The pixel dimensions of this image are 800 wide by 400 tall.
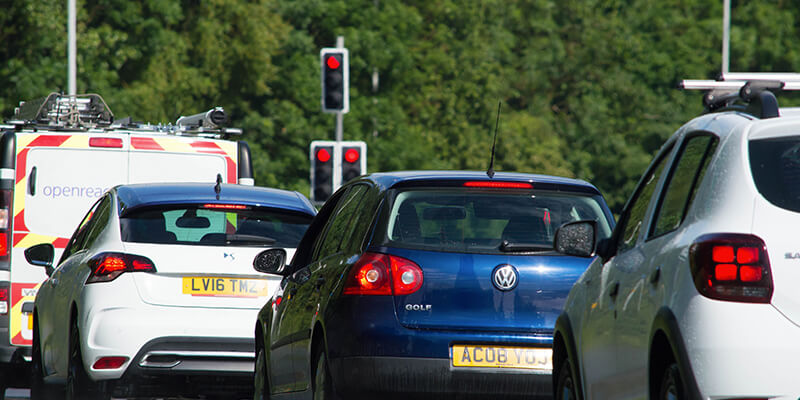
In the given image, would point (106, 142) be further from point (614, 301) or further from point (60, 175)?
point (614, 301)

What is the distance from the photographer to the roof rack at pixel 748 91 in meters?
5.33

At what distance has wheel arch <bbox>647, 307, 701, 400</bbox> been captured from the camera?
4.86 meters

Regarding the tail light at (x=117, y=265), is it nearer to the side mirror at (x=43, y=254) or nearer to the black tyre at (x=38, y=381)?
the black tyre at (x=38, y=381)

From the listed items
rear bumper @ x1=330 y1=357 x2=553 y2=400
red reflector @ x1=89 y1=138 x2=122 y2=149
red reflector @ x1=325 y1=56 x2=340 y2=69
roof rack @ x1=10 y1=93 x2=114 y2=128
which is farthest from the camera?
red reflector @ x1=325 y1=56 x2=340 y2=69

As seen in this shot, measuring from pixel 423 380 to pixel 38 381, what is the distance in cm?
476

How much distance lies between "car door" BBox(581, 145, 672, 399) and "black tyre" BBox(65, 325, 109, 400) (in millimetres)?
4193

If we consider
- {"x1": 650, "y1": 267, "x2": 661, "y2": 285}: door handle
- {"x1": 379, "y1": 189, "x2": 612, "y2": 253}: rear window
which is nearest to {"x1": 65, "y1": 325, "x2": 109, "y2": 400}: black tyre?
{"x1": 379, "y1": 189, "x2": 612, "y2": 253}: rear window

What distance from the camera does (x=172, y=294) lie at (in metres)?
9.55

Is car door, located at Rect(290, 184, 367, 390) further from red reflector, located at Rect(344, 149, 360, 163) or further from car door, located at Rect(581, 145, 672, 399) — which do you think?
red reflector, located at Rect(344, 149, 360, 163)

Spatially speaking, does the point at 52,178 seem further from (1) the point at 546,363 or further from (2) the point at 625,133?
(2) the point at 625,133

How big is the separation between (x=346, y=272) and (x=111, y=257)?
2.68 m

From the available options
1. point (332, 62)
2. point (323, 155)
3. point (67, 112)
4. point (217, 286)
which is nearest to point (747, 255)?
point (217, 286)

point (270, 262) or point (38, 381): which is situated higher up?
point (270, 262)

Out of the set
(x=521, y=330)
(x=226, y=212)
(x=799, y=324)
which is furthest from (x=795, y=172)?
(x=226, y=212)
